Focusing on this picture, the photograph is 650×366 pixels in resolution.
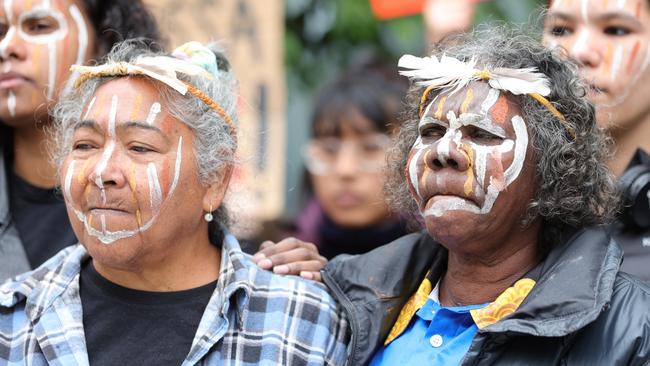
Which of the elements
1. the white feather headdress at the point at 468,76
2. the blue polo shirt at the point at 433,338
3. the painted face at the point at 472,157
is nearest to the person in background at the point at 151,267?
the blue polo shirt at the point at 433,338

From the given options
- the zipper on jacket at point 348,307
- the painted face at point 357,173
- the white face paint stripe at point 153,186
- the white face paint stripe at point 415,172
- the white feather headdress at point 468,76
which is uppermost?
the white feather headdress at point 468,76

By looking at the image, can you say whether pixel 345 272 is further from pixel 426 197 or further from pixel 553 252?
pixel 553 252

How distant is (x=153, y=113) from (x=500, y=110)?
1064 millimetres

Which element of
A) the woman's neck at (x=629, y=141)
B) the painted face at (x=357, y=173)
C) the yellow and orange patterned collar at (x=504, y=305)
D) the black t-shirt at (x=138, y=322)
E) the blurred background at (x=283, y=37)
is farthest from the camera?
the blurred background at (x=283, y=37)

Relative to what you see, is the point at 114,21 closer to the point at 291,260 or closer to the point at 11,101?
the point at 11,101

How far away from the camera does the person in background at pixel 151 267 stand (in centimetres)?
300

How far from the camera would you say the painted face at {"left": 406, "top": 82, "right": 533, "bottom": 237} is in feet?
9.19

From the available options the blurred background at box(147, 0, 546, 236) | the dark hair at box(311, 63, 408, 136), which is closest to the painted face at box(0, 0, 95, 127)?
the blurred background at box(147, 0, 546, 236)

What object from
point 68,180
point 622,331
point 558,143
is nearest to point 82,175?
point 68,180

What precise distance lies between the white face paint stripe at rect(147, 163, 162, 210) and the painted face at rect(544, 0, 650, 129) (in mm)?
1539

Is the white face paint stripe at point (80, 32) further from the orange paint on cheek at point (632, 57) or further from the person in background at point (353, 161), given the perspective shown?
the orange paint on cheek at point (632, 57)

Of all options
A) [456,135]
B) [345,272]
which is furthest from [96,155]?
[456,135]

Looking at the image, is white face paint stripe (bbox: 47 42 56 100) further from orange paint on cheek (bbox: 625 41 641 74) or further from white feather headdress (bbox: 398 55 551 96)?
orange paint on cheek (bbox: 625 41 641 74)

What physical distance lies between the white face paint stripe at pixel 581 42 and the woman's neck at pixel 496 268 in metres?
0.97
